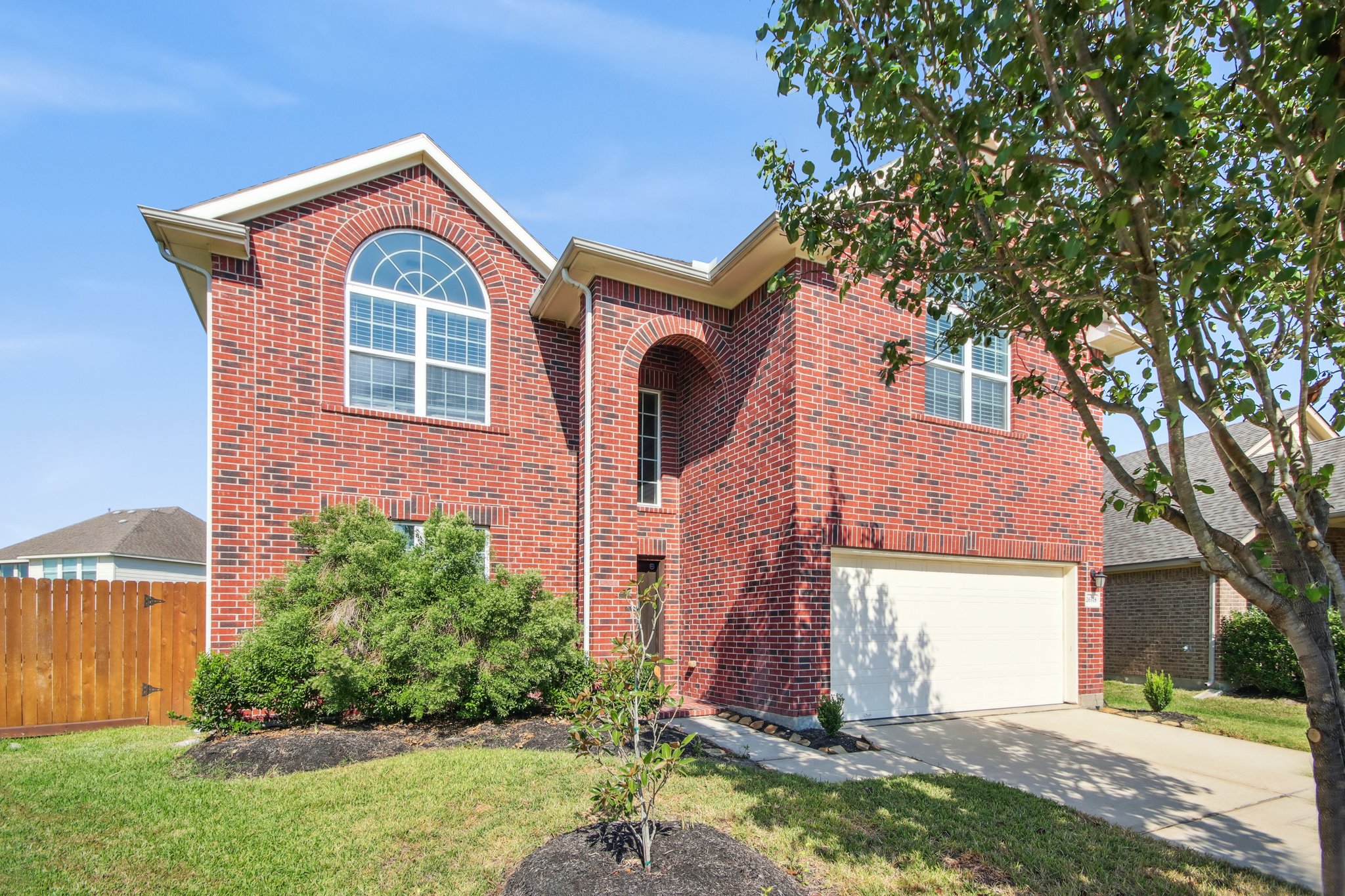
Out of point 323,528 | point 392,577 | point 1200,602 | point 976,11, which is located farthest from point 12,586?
point 1200,602

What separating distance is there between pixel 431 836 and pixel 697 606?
620 cm

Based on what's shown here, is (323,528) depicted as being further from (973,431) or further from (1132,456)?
(1132,456)

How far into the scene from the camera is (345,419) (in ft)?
31.1

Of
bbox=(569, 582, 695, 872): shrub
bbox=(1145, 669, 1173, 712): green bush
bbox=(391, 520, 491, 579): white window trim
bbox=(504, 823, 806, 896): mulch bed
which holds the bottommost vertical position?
bbox=(1145, 669, 1173, 712): green bush

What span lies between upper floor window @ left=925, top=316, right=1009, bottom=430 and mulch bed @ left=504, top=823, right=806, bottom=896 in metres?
7.61

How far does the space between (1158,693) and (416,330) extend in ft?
39.1

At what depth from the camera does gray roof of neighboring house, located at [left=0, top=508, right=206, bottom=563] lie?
25.3m

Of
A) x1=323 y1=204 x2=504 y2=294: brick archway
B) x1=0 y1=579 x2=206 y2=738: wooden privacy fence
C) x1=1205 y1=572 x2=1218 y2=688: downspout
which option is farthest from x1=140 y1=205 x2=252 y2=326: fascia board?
x1=1205 y1=572 x2=1218 y2=688: downspout

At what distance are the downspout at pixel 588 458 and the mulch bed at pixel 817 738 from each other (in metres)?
2.41

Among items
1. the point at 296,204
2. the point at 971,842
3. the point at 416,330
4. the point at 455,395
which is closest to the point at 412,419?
the point at 455,395

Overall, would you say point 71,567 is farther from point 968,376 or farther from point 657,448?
point 968,376

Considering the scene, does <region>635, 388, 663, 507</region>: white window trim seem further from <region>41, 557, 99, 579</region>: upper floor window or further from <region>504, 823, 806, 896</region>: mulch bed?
<region>41, 557, 99, 579</region>: upper floor window

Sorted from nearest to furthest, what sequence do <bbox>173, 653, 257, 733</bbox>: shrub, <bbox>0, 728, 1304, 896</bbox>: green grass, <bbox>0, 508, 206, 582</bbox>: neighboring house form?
1. <bbox>0, 728, 1304, 896</bbox>: green grass
2. <bbox>173, 653, 257, 733</bbox>: shrub
3. <bbox>0, 508, 206, 582</bbox>: neighboring house

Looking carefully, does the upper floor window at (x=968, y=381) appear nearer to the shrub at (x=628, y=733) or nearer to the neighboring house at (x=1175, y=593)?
the neighboring house at (x=1175, y=593)
